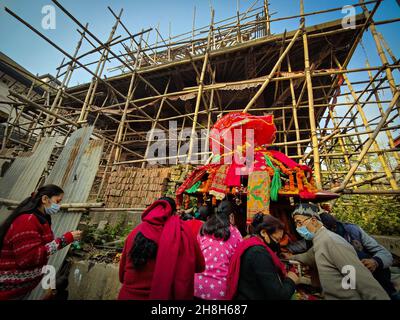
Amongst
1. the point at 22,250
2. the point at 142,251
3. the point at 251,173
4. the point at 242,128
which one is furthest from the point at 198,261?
the point at 242,128

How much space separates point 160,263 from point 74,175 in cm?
289

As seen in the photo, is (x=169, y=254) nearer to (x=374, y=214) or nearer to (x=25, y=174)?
(x=25, y=174)

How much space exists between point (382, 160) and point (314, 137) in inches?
83.6

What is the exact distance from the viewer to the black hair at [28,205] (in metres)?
1.87

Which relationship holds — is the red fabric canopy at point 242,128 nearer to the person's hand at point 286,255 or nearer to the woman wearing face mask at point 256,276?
the person's hand at point 286,255

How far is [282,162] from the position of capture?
3781mm

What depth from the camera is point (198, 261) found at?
6.00 ft

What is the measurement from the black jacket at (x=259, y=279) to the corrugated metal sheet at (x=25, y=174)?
4307mm

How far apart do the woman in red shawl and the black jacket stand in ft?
1.54

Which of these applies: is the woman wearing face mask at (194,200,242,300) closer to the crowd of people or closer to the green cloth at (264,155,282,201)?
the crowd of people

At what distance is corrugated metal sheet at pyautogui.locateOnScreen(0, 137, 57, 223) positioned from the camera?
11.8 ft

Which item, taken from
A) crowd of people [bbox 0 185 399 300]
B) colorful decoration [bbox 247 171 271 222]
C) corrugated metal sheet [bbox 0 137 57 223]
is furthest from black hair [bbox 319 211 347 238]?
corrugated metal sheet [bbox 0 137 57 223]

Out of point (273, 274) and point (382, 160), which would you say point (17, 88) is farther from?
point (382, 160)
